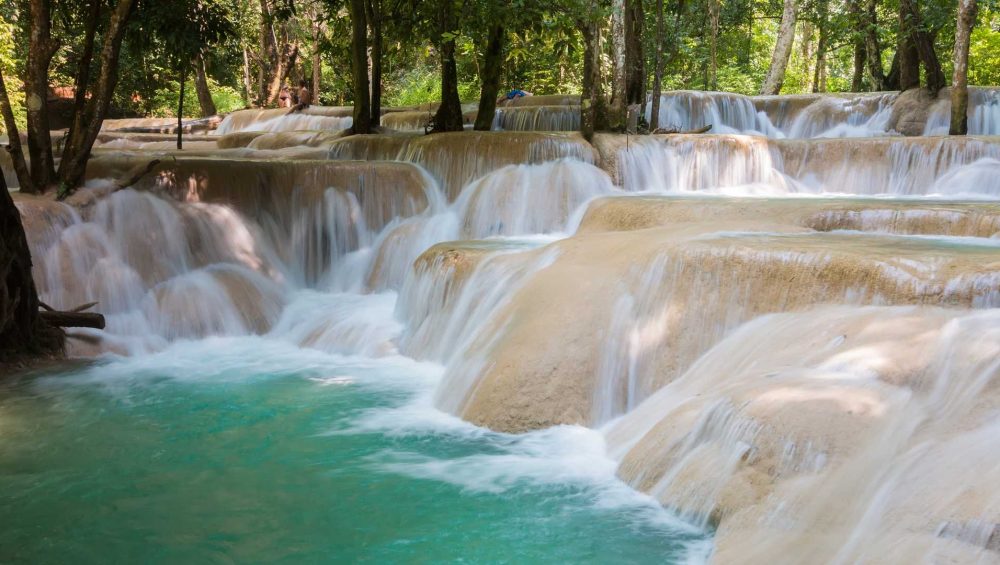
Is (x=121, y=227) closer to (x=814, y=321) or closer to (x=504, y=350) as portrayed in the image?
(x=504, y=350)

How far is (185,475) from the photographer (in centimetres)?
534

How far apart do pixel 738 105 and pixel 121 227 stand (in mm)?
11736

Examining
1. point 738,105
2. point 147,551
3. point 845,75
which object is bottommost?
point 147,551

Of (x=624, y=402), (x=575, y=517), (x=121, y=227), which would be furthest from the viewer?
(x=121, y=227)

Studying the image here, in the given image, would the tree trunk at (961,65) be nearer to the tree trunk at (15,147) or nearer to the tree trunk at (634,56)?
the tree trunk at (634,56)

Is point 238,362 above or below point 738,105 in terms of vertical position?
below

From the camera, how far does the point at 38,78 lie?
345 inches

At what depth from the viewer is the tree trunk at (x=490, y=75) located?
13.5m

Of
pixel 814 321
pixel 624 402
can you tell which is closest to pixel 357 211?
pixel 624 402

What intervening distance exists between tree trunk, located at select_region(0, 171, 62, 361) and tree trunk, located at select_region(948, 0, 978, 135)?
11.8 m

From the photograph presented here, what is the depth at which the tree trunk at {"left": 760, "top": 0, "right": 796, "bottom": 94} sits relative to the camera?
64.0ft

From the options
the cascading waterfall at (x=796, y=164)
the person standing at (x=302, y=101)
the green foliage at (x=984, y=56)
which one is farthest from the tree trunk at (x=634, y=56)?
the green foliage at (x=984, y=56)

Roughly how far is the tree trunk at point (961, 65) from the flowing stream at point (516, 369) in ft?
8.28

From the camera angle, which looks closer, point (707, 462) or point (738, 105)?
point (707, 462)
